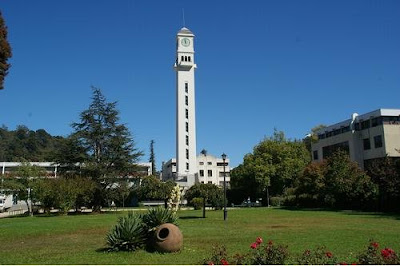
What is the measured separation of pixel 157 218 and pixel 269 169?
1989 inches

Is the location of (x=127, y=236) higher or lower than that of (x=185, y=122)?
lower

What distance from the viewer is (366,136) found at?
184ft

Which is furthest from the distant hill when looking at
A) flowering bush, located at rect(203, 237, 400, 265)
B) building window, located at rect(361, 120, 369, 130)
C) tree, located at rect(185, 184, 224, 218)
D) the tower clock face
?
flowering bush, located at rect(203, 237, 400, 265)

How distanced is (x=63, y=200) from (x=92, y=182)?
407 centimetres

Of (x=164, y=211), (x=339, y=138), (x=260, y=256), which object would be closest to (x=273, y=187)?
(x=339, y=138)

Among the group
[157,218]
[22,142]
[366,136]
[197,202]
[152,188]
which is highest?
[22,142]

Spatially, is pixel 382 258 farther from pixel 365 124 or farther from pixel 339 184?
pixel 365 124

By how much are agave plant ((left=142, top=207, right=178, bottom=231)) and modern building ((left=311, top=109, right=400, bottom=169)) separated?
42.2 metres

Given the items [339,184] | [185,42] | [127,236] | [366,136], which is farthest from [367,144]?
[127,236]

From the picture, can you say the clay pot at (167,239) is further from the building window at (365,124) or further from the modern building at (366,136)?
the building window at (365,124)

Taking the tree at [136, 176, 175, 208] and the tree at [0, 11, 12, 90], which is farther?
the tree at [136, 176, 175, 208]

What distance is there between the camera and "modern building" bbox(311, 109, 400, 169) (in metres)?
51.7

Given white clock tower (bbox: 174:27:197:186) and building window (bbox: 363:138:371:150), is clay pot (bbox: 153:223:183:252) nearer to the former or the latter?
building window (bbox: 363:138:371:150)

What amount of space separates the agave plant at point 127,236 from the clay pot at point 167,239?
23.5 inches
